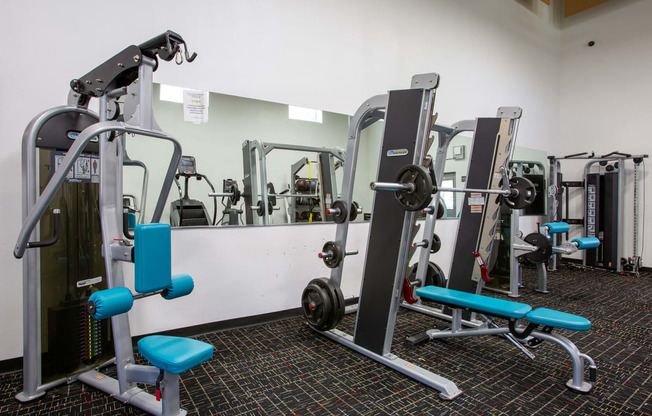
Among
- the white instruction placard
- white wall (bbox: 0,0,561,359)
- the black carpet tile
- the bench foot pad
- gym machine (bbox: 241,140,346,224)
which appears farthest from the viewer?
gym machine (bbox: 241,140,346,224)

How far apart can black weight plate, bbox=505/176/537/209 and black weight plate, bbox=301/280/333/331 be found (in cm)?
173

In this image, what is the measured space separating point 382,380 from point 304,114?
2488 mm

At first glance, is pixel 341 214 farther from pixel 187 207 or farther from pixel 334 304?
pixel 187 207

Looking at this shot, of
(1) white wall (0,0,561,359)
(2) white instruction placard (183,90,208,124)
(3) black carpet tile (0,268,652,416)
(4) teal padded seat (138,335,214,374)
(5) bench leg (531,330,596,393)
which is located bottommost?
(3) black carpet tile (0,268,652,416)

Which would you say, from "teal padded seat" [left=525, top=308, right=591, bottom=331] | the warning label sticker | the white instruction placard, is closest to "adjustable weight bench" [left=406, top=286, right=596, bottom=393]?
"teal padded seat" [left=525, top=308, right=591, bottom=331]

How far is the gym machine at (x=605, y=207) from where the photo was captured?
5406 millimetres

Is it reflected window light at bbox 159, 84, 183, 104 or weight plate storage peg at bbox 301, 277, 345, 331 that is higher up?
reflected window light at bbox 159, 84, 183, 104

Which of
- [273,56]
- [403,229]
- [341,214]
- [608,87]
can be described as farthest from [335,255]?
[608,87]

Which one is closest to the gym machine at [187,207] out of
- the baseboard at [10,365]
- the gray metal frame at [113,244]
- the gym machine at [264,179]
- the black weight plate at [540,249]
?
the gym machine at [264,179]

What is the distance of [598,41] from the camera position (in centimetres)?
614

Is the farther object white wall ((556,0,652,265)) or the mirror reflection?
white wall ((556,0,652,265))

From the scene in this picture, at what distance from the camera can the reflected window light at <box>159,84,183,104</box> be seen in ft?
9.15

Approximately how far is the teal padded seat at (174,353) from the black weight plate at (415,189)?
1354 millimetres

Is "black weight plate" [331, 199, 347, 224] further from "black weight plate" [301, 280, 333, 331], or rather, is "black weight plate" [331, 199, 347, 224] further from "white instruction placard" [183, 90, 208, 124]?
"white instruction placard" [183, 90, 208, 124]
